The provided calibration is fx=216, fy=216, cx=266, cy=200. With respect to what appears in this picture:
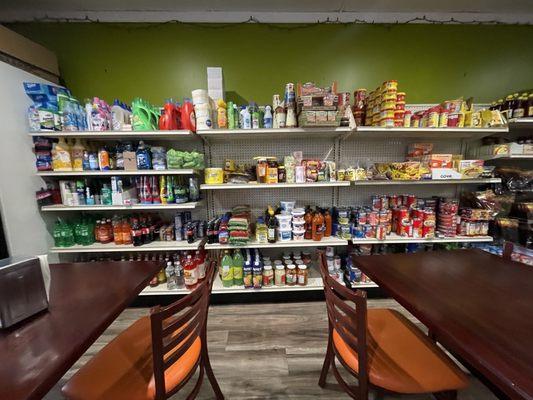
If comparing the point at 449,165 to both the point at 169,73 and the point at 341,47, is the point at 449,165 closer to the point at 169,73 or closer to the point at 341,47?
the point at 341,47

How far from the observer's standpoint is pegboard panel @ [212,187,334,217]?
2350 mm

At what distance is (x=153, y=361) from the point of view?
31.7 inches

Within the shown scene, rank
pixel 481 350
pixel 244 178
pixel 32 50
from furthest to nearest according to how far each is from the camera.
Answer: pixel 244 178 < pixel 32 50 < pixel 481 350

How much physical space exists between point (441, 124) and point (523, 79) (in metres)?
1.32

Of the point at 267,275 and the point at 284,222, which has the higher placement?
the point at 284,222

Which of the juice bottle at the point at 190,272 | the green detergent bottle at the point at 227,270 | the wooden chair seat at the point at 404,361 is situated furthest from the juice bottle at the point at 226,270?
the wooden chair seat at the point at 404,361

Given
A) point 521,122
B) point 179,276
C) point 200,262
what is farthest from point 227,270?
point 521,122

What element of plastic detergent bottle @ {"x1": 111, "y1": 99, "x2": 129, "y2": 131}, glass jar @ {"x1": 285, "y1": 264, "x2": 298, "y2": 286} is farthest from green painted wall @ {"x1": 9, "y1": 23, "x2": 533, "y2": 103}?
glass jar @ {"x1": 285, "y1": 264, "x2": 298, "y2": 286}

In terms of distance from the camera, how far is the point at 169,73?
2174 millimetres

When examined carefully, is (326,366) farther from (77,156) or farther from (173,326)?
(77,156)

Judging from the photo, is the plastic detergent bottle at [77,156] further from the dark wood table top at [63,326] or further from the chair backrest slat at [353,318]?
the chair backrest slat at [353,318]

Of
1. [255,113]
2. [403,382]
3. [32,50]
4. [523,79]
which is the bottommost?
[403,382]

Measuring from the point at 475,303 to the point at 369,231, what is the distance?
48.4 inches

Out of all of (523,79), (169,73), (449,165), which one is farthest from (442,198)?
(169,73)
